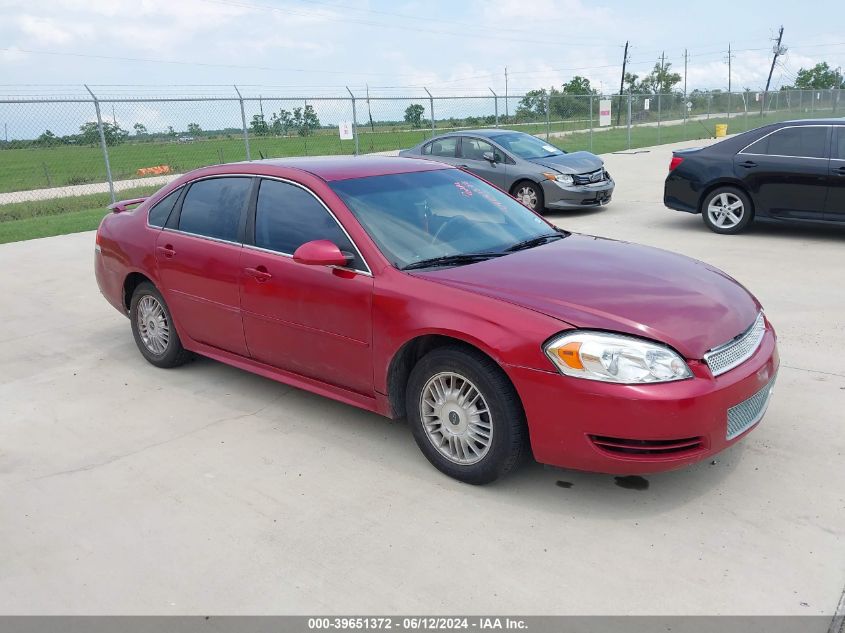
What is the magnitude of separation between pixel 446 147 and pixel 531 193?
6.69ft

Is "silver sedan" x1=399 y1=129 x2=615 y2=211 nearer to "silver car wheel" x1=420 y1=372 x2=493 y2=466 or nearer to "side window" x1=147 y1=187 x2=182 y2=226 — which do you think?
"side window" x1=147 y1=187 x2=182 y2=226

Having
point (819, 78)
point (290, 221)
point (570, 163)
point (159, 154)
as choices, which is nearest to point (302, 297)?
point (290, 221)

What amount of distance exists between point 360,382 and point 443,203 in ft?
4.03

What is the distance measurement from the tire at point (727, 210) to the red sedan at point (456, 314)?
5971 mm

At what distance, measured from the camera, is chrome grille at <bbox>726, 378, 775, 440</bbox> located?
3434mm

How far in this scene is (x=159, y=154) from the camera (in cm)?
2378

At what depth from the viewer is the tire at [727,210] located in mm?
9938

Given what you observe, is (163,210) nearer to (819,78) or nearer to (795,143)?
(795,143)

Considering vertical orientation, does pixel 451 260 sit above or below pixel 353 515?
above

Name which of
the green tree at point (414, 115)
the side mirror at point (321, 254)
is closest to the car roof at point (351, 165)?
the side mirror at point (321, 254)

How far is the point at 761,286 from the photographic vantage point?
7.34m

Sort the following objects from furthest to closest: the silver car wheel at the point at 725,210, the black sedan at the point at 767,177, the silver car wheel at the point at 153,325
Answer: the silver car wheel at the point at 725,210 → the black sedan at the point at 767,177 → the silver car wheel at the point at 153,325

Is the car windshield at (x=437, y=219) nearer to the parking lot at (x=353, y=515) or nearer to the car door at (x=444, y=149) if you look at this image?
the parking lot at (x=353, y=515)

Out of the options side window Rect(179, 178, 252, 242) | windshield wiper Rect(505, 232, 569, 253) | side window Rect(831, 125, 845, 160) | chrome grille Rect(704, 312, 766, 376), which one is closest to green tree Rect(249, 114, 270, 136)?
side window Rect(831, 125, 845, 160)
